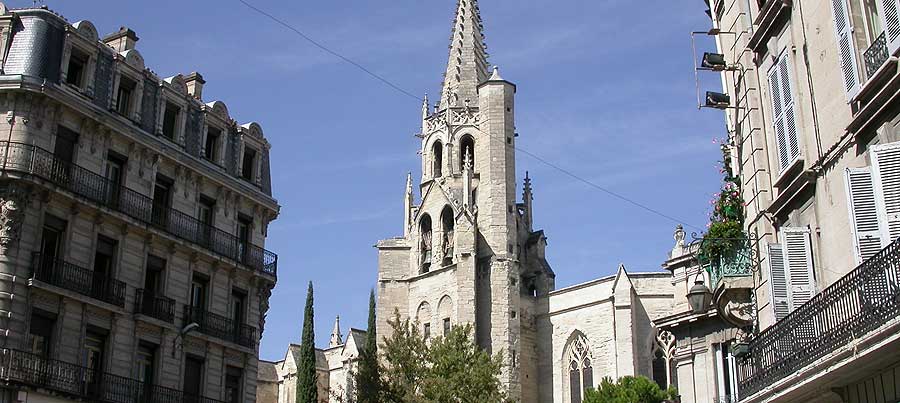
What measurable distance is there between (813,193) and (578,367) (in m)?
40.9

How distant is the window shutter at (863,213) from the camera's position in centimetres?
1006

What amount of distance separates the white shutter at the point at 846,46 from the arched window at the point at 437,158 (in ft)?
159

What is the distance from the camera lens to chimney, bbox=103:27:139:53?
2536 cm

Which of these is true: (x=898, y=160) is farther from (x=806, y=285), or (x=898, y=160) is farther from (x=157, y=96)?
(x=157, y=96)

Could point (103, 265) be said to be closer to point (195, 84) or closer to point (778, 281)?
point (195, 84)

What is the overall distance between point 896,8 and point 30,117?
1691 cm

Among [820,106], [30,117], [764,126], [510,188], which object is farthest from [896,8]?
[510,188]

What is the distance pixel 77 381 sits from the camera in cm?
2041

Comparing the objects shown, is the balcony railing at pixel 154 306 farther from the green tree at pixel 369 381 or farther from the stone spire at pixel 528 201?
the stone spire at pixel 528 201

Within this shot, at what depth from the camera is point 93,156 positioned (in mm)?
22219

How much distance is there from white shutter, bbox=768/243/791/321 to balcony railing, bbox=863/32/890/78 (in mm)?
2784

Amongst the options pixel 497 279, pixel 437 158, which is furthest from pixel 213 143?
pixel 437 158

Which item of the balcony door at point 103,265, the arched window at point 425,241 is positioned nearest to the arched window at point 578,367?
the arched window at point 425,241

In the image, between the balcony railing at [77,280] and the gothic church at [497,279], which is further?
the gothic church at [497,279]
